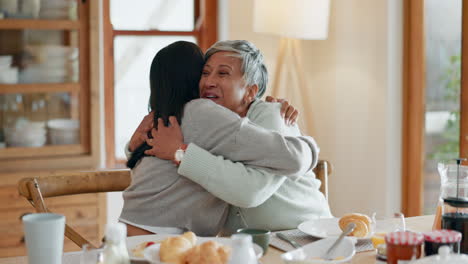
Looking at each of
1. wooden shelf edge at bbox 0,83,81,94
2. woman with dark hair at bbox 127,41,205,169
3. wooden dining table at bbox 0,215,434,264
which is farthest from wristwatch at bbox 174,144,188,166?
wooden shelf edge at bbox 0,83,81,94

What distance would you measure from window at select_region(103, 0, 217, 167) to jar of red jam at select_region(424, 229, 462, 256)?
110 inches

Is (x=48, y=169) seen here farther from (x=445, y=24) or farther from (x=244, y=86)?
(x=445, y=24)

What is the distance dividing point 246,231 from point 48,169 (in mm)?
2112

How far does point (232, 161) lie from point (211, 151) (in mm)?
63

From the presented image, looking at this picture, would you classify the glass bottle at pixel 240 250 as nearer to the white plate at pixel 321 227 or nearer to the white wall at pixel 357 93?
the white plate at pixel 321 227

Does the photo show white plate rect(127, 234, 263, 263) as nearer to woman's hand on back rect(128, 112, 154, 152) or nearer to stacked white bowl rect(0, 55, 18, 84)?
woman's hand on back rect(128, 112, 154, 152)

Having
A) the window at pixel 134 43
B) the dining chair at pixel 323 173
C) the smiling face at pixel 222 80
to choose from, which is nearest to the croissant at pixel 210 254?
the smiling face at pixel 222 80

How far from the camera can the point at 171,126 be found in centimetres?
183

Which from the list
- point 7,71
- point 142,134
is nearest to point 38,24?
point 7,71

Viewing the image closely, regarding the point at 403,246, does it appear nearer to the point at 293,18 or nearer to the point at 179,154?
the point at 179,154

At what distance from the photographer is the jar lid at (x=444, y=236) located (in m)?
1.38

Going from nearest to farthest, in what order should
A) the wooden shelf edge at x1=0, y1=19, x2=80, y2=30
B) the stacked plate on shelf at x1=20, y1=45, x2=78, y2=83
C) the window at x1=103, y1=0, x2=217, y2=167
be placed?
the wooden shelf edge at x1=0, y1=19, x2=80, y2=30
the stacked plate on shelf at x1=20, y1=45, x2=78, y2=83
the window at x1=103, y1=0, x2=217, y2=167

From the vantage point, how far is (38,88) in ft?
11.4

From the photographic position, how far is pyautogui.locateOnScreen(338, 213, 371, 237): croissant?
1.62 m
